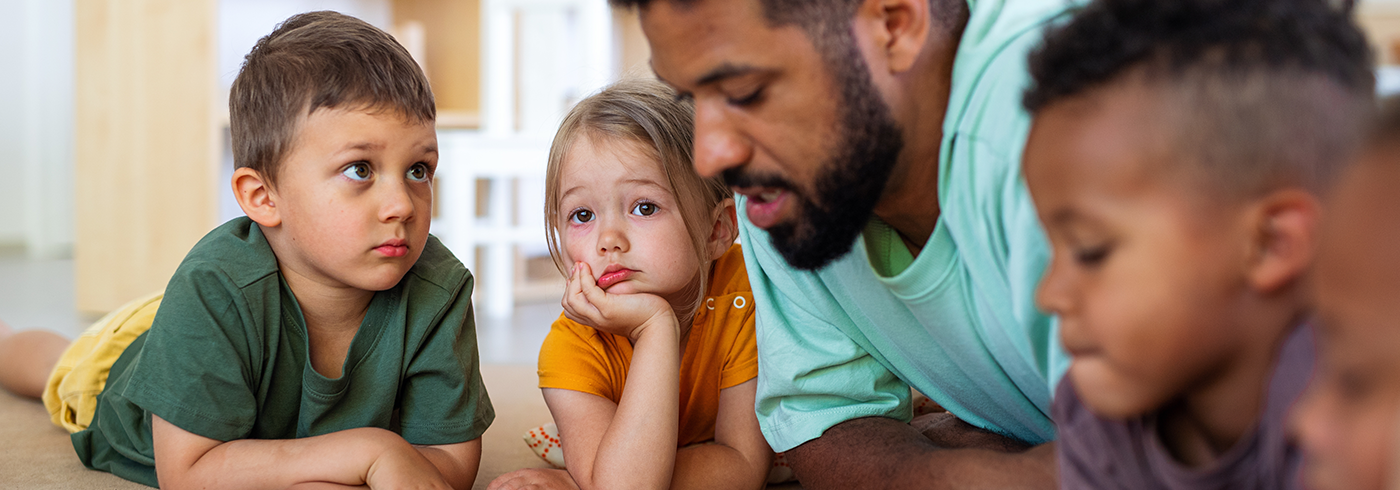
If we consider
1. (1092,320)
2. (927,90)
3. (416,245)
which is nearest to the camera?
(1092,320)

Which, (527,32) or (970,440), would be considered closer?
(970,440)

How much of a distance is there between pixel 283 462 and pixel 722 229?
54cm

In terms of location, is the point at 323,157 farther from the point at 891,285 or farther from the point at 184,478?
the point at 891,285

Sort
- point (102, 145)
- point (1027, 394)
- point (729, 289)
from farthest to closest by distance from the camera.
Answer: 1. point (102, 145)
2. point (729, 289)
3. point (1027, 394)

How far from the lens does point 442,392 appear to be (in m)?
1.14

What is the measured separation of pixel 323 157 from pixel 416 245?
0.43 feet

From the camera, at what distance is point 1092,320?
541 millimetres

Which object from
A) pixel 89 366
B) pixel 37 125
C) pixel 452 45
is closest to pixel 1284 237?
pixel 89 366

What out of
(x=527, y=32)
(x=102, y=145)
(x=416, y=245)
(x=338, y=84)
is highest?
(x=338, y=84)

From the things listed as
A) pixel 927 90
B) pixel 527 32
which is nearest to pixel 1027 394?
pixel 927 90

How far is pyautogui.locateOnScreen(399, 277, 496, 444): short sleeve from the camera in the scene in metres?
1.14

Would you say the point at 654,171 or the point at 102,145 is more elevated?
the point at 654,171

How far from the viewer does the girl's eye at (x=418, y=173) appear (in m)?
1.10

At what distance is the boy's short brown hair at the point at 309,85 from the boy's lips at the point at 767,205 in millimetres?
422
